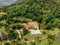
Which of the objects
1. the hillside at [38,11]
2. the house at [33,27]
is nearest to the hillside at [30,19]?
the hillside at [38,11]

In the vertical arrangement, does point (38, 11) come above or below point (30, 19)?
above

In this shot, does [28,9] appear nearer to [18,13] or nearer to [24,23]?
[18,13]

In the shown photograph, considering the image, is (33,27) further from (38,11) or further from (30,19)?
(38,11)

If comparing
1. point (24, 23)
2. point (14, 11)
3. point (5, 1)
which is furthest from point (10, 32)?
point (5, 1)

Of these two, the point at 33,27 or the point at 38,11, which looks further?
the point at 38,11

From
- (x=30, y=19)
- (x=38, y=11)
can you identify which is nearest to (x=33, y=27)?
(x=30, y=19)

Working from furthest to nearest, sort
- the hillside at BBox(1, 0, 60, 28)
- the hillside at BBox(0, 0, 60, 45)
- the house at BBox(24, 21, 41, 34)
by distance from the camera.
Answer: the hillside at BBox(1, 0, 60, 28) → the house at BBox(24, 21, 41, 34) → the hillside at BBox(0, 0, 60, 45)

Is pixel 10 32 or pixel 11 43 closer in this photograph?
pixel 11 43

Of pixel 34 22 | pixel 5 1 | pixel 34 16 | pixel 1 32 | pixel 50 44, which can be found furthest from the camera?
pixel 5 1

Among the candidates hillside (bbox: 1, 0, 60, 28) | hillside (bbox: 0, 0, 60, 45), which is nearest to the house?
hillside (bbox: 0, 0, 60, 45)

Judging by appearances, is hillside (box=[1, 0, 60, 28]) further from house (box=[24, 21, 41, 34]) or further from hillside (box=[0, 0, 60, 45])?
house (box=[24, 21, 41, 34])

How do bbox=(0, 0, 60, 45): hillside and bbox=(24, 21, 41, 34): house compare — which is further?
bbox=(24, 21, 41, 34): house
